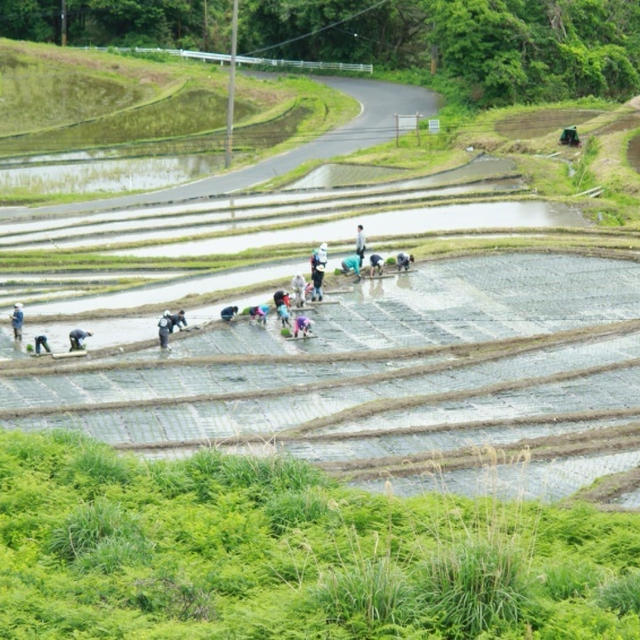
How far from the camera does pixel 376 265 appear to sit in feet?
102

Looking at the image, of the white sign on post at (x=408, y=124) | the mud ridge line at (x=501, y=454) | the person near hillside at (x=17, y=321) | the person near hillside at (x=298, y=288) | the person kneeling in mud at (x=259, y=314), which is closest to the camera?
the mud ridge line at (x=501, y=454)

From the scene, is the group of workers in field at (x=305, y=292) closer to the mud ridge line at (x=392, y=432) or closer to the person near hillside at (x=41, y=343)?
the person near hillside at (x=41, y=343)

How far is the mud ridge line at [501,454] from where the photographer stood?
59.6 feet

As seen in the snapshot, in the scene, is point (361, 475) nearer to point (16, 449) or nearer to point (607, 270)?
point (16, 449)

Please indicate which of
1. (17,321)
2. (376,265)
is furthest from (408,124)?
(17,321)

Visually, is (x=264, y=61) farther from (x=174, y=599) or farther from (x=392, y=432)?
(x=174, y=599)

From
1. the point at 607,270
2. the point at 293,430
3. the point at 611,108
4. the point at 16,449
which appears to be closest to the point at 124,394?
the point at 293,430

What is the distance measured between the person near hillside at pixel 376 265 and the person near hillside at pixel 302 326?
4654 millimetres

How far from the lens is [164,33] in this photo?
253 ft

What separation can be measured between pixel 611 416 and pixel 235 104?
1873 inches

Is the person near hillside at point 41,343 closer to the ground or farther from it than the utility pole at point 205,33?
closer to the ground

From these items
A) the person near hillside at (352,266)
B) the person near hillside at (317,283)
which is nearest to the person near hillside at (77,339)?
the person near hillside at (317,283)

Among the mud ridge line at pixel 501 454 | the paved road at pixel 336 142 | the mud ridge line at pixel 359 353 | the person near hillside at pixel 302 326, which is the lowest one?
the mud ridge line at pixel 501 454

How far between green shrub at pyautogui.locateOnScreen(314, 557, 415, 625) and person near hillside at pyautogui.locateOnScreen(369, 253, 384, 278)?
1901cm
